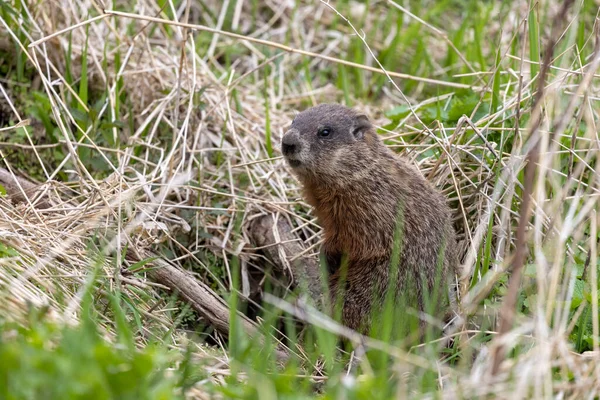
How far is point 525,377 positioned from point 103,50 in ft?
12.6

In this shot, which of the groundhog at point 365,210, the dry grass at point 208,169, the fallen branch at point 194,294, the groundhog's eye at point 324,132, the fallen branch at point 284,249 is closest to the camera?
the dry grass at point 208,169

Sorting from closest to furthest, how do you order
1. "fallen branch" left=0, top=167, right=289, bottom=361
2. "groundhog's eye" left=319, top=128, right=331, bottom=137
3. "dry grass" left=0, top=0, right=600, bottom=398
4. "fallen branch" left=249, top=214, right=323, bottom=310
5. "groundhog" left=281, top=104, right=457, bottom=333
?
1. "dry grass" left=0, top=0, right=600, bottom=398
2. "fallen branch" left=0, top=167, right=289, bottom=361
3. "groundhog" left=281, top=104, right=457, bottom=333
4. "groundhog's eye" left=319, top=128, right=331, bottom=137
5. "fallen branch" left=249, top=214, right=323, bottom=310

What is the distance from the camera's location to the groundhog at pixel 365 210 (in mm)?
3980

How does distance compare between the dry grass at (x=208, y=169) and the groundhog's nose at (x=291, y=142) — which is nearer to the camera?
the dry grass at (x=208, y=169)

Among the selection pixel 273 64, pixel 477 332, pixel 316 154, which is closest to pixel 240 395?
pixel 477 332

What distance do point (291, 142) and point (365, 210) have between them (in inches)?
21.4

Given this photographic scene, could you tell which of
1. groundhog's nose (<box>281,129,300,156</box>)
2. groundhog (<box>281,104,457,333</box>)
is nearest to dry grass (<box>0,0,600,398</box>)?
groundhog (<box>281,104,457,333</box>)

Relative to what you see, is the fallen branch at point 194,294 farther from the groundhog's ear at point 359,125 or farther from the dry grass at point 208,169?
the groundhog's ear at point 359,125

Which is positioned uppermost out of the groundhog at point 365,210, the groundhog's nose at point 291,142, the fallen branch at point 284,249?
the groundhog's nose at point 291,142

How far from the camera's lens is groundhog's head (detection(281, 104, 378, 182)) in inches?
159

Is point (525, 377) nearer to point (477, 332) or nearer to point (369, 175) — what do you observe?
point (477, 332)

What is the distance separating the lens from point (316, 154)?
13.3 ft

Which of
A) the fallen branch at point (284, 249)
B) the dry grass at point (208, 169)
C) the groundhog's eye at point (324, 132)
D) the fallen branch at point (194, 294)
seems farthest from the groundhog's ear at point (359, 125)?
the fallen branch at point (194, 294)

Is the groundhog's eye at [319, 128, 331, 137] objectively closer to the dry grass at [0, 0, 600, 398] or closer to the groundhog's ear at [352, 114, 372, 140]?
the groundhog's ear at [352, 114, 372, 140]
